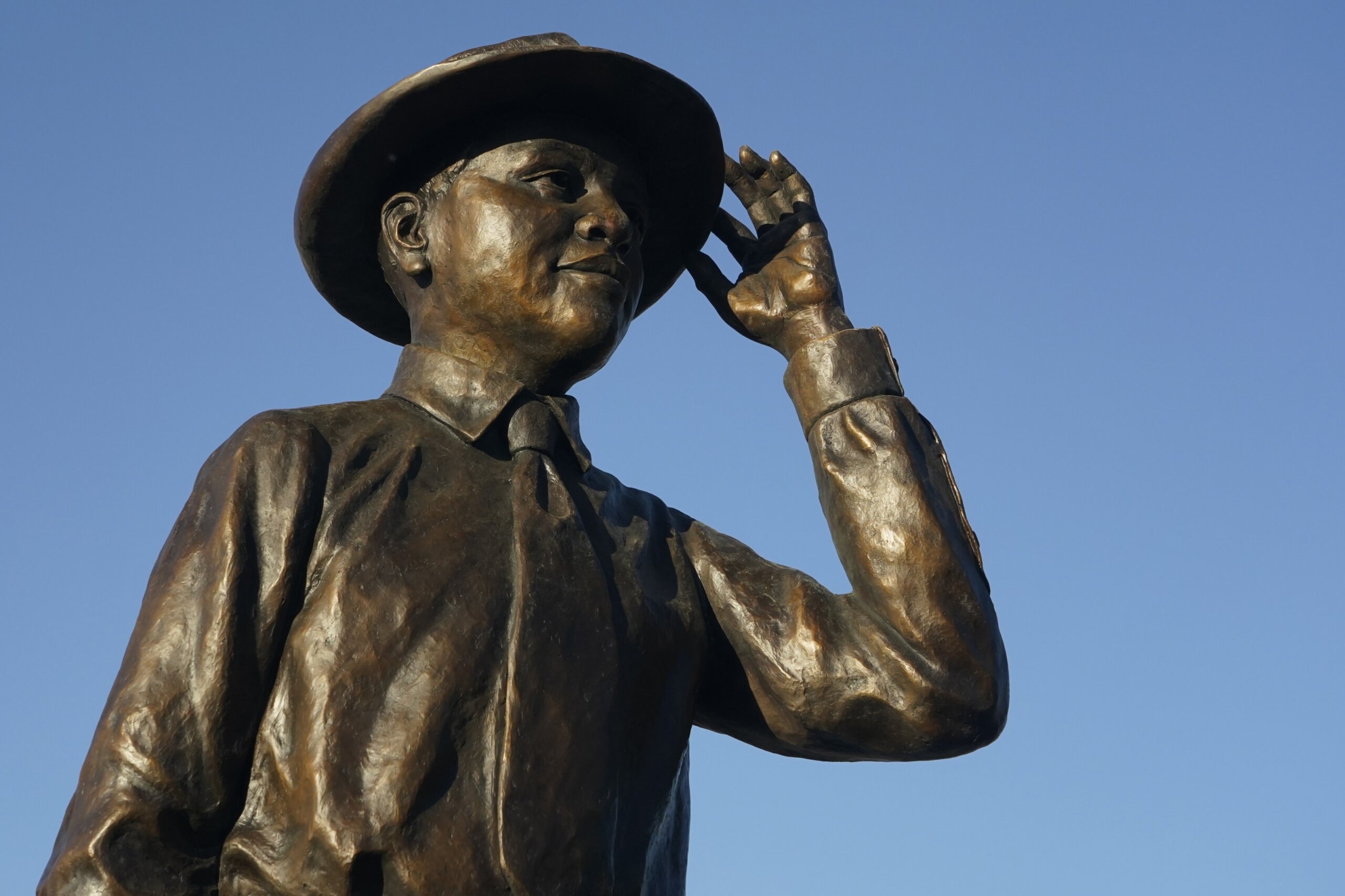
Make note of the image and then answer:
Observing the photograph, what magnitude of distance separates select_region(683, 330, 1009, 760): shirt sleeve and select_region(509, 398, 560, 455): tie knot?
0.55 meters

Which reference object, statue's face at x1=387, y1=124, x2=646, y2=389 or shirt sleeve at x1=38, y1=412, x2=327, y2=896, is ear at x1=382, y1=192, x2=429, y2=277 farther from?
shirt sleeve at x1=38, y1=412, x2=327, y2=896

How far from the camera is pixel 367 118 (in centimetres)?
529

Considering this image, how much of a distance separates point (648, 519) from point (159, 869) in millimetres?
1694

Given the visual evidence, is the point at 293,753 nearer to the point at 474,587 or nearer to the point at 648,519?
the point at 474,587

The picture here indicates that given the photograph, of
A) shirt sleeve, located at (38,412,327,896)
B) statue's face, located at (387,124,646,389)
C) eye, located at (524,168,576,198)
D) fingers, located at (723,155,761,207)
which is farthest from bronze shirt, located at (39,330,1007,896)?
fingers, located at (723,155,761,207)

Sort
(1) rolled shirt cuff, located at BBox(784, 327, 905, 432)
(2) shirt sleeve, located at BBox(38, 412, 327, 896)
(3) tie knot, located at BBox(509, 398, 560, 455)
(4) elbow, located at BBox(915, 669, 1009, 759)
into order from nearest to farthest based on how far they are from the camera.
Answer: (2) shirt sleeve, located at BBox(38, 412, 327, 896)
(4) elbow, located at BBox(915, 669, 1009, 759)
(3) tie knot, located at BBox(509, 398, 560, 455)
(1) rolled shirt cuff, located at BBox(784, 327, 905, 432)

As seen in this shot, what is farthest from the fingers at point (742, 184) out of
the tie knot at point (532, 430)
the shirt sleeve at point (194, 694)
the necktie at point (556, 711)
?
the shirt sleeve at point (194, 694)

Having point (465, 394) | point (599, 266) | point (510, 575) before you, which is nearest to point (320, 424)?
point (465, 394)

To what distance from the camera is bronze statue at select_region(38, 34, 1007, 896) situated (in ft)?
14.3

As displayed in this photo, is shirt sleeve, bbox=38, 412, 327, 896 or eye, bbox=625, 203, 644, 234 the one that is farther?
eye, bbox=625, 203, 644, 234

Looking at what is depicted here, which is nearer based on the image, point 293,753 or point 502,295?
point 293,753

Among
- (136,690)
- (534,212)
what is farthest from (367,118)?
(136,690)

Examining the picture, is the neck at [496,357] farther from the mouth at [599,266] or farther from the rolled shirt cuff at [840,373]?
the rolled shirt cuff at [840,373]

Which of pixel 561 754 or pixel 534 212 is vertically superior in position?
pixel 534 212
